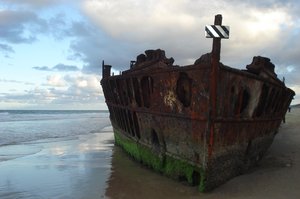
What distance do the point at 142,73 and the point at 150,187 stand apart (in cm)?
256

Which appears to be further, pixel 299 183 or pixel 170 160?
pixel 170 160

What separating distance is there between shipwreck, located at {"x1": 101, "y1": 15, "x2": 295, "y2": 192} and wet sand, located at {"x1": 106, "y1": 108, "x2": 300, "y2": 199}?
207 mm

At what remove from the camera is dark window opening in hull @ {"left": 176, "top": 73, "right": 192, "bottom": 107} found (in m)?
7.45

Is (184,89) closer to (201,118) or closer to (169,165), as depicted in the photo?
(201,118)

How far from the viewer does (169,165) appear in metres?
8.23

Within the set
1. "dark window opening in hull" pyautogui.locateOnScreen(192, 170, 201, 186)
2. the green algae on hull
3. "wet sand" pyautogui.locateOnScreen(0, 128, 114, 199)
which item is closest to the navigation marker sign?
the green algae on hull

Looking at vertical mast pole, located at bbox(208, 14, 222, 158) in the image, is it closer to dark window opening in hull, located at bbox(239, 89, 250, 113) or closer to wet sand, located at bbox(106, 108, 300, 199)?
wet sand, located at bbox(106, 108, 300, 199)

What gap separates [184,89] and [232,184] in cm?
205

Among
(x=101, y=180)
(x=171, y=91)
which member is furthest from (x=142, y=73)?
(x=101, y=180)

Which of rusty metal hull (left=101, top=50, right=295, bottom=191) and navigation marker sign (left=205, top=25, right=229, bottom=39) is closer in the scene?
navigation marker sign (left=205, top=25, right=229, bottom=39)

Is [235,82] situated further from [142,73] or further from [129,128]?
[129,128]

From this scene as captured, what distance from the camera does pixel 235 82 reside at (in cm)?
721

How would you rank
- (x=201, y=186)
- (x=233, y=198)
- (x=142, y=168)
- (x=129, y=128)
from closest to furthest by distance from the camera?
(x=233, y=198) → (x=201, y=186) → (x=142, y=168) → (x=129, y=128)

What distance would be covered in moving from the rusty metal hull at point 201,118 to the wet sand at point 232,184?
0.71 ft
